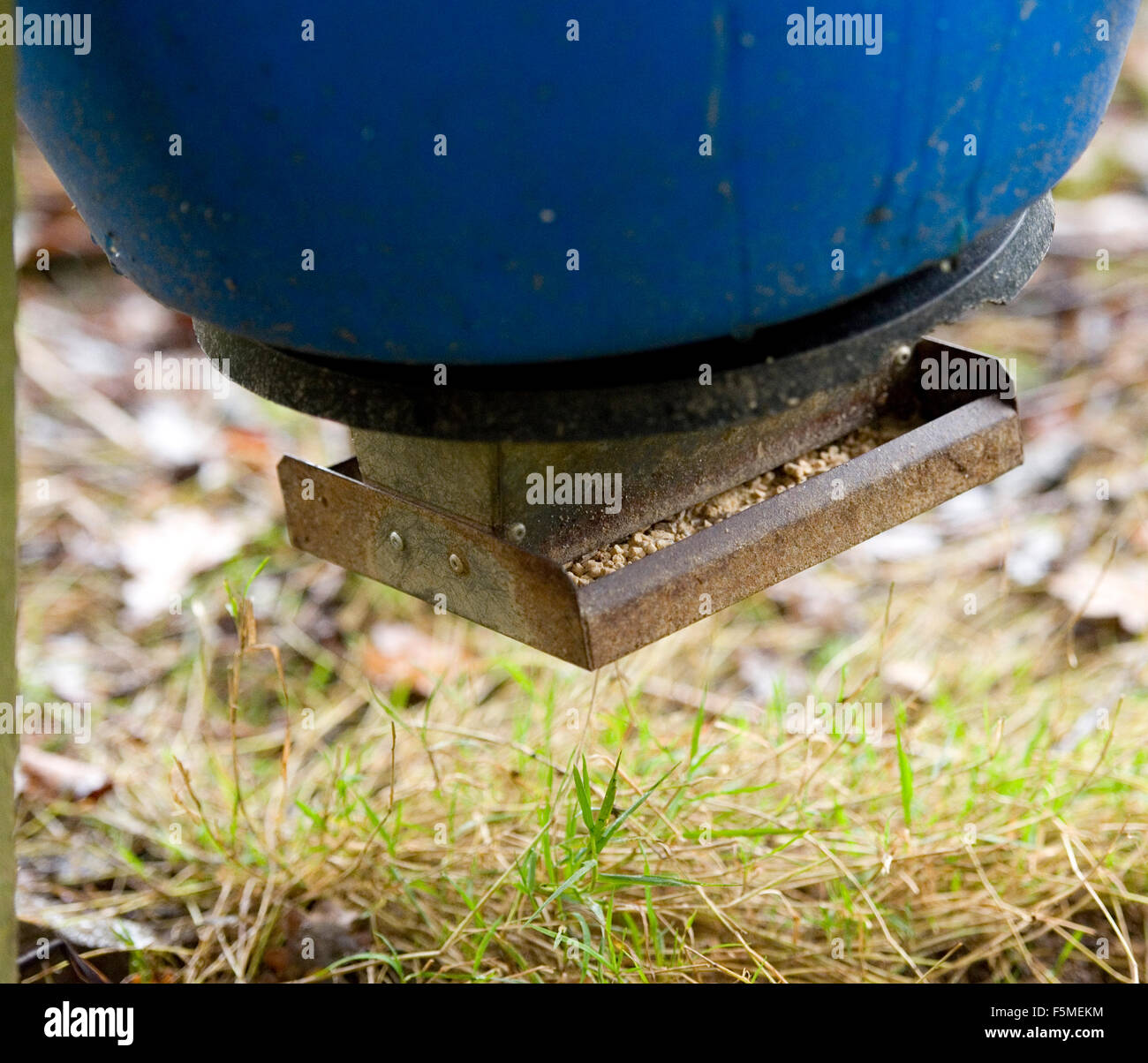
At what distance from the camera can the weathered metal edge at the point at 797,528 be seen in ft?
4.23

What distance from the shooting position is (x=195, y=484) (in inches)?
119

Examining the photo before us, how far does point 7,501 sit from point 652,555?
0.55m

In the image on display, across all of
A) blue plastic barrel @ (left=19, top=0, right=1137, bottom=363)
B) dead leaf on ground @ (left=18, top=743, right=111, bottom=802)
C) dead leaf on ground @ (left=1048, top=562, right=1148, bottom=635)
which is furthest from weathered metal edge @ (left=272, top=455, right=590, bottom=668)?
dead leaf on ground @ (left=1048, top=562, right=1148, bottom=635)

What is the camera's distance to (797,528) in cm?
140

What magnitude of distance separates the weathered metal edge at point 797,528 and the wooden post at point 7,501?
483 millimetres

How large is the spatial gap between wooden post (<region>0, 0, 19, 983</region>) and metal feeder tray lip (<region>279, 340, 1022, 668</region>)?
13.3 inches

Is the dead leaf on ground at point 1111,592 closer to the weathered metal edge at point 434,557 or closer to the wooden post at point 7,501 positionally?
the weathered metal edge at point 434,557

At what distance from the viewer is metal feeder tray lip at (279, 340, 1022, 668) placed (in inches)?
50.6

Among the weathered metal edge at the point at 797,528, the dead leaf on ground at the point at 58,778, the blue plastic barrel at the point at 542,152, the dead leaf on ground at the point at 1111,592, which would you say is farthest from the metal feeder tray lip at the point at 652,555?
the dead leaf on ground at the point at 1111,592

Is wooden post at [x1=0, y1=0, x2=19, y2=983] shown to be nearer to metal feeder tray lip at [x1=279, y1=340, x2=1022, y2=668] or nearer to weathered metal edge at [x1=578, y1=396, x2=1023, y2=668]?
metal feeder tray lip at [x1=279, y1=340, x2=1022, y2=668]

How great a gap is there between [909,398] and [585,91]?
793mm

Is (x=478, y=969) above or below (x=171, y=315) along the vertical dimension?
below

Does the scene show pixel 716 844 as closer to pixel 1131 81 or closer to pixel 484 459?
pixel 484 459
